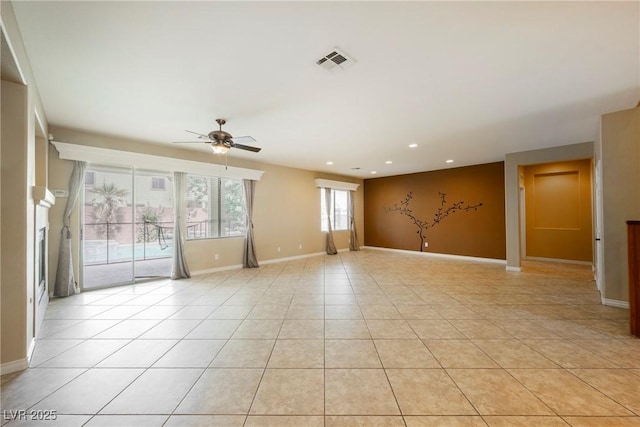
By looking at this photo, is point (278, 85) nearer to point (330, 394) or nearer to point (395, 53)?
point (395, 53)

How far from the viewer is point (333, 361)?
2238 mm

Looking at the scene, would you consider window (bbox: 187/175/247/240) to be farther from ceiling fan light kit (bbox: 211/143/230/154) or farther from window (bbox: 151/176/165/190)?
ceiling fan light kit (bbox: 211/143/230/154)

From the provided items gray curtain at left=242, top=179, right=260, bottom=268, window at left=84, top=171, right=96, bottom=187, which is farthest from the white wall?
gray curtain at left=242, top=179, right=260, bottom=268

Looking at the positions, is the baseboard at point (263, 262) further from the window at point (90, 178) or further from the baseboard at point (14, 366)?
the baseboard at point (14, 366)

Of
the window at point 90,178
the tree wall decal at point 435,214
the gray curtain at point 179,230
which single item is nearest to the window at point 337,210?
the tree wall decal at point 435,214

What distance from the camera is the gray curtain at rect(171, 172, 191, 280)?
5168 mm

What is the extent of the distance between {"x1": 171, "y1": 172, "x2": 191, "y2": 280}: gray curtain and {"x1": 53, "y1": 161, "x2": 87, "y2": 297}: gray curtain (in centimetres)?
146

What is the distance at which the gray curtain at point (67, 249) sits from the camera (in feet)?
13.2

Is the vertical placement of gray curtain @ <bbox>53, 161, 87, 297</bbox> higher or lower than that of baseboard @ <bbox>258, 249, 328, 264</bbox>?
higher

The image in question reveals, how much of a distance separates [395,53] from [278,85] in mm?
1251

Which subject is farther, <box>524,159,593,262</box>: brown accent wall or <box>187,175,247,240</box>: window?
<box>524,159,593,262</box>: brown accent wall

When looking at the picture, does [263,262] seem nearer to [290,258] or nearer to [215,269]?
[290,258]

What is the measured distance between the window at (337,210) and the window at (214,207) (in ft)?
9.44

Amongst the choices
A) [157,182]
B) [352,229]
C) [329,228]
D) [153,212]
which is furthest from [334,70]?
[352,229]
